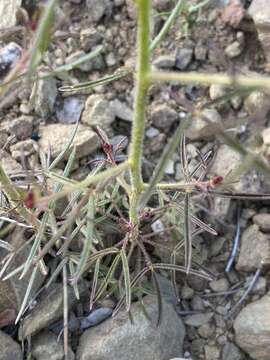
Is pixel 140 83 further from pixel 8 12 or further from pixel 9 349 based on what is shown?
pixel 8 12

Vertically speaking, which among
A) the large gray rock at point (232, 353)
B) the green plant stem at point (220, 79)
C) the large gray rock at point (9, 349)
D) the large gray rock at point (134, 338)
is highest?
the green plant stem at point (220, 79)

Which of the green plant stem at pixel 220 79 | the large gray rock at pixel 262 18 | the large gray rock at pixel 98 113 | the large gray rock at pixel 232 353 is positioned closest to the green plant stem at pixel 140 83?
the green plant stem at pixel 220 79

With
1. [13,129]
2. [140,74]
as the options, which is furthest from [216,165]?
[140,74]

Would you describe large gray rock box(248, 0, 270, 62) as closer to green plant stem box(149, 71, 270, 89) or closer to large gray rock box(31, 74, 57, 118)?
large gray rock box(31, 74, 57, 118)

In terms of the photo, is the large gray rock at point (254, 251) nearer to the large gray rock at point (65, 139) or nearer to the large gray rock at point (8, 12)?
the large gray rock at point (65, 139)

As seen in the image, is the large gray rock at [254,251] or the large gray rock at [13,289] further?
the large gray rock at [254,251]

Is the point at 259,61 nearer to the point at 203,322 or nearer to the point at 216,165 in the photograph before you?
the point at 216,165

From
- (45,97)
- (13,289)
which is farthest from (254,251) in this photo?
(45,97)

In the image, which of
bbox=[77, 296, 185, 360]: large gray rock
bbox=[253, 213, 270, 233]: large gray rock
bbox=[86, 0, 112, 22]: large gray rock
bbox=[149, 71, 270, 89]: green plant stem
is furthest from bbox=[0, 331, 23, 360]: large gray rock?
bbox=[86, 0, 112, 22]: large gray rock

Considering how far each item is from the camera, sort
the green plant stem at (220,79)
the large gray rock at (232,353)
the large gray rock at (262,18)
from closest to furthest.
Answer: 1. the green plant stem at (220,79)
2. the large gray rock at (232,353)
3. the large gray rock at (262,18)

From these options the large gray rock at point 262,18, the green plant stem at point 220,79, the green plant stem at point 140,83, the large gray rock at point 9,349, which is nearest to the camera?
the green plant stem at point 220,79
